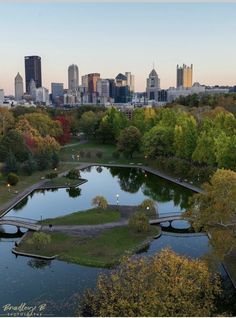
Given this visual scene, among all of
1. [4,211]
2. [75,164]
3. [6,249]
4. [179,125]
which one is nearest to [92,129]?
[75,164]

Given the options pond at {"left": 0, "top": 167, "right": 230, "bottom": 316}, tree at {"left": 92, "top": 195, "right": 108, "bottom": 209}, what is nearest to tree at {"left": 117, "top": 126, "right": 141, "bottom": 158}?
pond at {"left": 0, "top": 167, "right": 230, "bottom": 316}

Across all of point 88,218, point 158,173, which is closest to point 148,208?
point 88,218

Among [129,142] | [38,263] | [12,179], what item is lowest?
[38,263]

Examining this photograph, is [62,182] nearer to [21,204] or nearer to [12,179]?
[12,179]

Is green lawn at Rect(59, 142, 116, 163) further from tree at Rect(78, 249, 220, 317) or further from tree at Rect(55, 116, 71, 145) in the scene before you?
tree at Rect(78, 249, 220, 317)

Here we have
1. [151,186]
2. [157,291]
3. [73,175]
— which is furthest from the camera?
[73,175]

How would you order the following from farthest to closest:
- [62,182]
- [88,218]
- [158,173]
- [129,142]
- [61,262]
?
[129,142] < [158,173] < [62,182] < [88,218] < [61,262]
